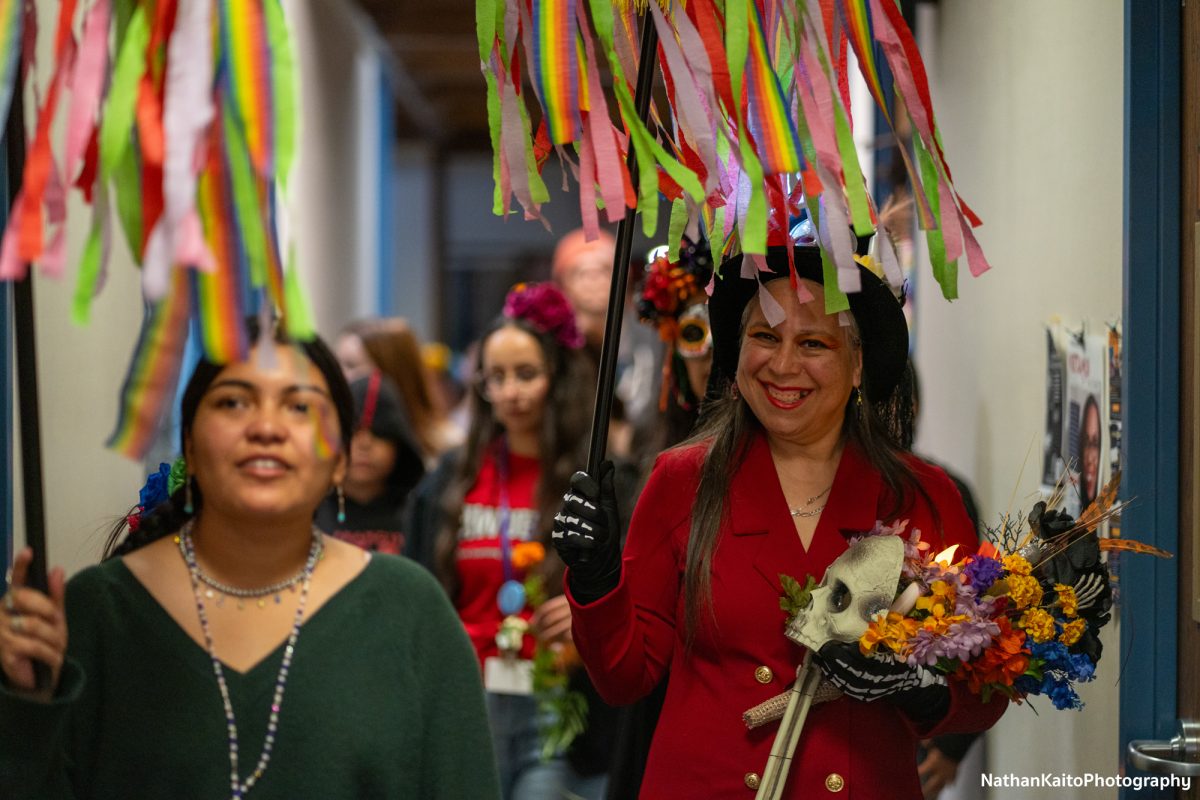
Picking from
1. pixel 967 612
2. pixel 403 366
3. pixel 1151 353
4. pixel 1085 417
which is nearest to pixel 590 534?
pixel 967 612

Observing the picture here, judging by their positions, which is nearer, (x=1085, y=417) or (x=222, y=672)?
(x=222, y=672)

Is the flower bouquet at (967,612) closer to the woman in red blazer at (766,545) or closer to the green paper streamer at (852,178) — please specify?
the woman in red blazer at (766,545)

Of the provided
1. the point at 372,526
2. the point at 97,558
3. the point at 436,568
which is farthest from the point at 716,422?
the point at 372,526

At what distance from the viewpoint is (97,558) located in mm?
2357

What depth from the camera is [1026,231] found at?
330cm

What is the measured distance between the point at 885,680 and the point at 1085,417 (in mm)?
997

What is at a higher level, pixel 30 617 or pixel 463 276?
pixel 463 276

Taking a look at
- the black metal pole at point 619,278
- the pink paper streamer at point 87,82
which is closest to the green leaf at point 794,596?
the black metal pole at point 619,278

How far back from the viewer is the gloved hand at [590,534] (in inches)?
82.0

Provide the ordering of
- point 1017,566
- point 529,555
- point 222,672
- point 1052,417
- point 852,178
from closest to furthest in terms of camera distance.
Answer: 1. point 852,178
2. point 222,672
3. point 1017,566
4. point 1052,417
5. point 529,555

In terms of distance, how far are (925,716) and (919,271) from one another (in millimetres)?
3322

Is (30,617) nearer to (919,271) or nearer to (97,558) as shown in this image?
(97,558)

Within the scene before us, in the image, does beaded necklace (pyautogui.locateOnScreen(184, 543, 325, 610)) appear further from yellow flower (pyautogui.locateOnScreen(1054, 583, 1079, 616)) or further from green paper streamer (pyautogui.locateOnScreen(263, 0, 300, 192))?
yellow flower (pyautogui.locateOnScreen(1054, 583, 1079, 616))

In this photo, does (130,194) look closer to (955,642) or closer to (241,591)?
(241,591)
